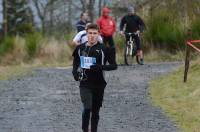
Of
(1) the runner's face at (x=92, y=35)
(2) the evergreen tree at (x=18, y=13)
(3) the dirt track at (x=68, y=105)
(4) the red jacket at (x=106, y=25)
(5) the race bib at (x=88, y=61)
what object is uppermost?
(1) the runner's face at (x=92, y=35)

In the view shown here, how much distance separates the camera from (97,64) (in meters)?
7.84

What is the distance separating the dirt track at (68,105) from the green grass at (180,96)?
0.60 ft

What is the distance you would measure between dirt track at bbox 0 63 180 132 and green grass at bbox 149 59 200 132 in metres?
0.18

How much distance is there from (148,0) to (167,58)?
5.00m

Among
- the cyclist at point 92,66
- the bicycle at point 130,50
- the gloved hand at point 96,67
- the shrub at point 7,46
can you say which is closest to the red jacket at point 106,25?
the bicycle at point 130,50

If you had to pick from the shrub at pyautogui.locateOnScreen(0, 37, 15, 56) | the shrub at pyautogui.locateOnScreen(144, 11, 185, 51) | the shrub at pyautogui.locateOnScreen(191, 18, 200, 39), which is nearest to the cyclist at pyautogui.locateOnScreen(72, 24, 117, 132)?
the shrub at pyautogui.locateOnScreen(191, 18, 200, 39)

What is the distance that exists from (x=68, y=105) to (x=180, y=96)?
1.97 m

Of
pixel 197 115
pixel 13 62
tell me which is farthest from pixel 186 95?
pixel 13 62

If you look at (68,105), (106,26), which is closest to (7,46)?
(106,26)

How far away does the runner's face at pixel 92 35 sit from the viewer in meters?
7.70

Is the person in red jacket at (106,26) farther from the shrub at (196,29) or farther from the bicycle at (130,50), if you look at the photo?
the shrub at (196,29)

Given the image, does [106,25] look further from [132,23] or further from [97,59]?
[97,59]

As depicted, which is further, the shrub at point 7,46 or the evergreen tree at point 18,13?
the evergreen tree at point 18,13

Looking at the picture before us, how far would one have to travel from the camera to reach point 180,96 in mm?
11562
